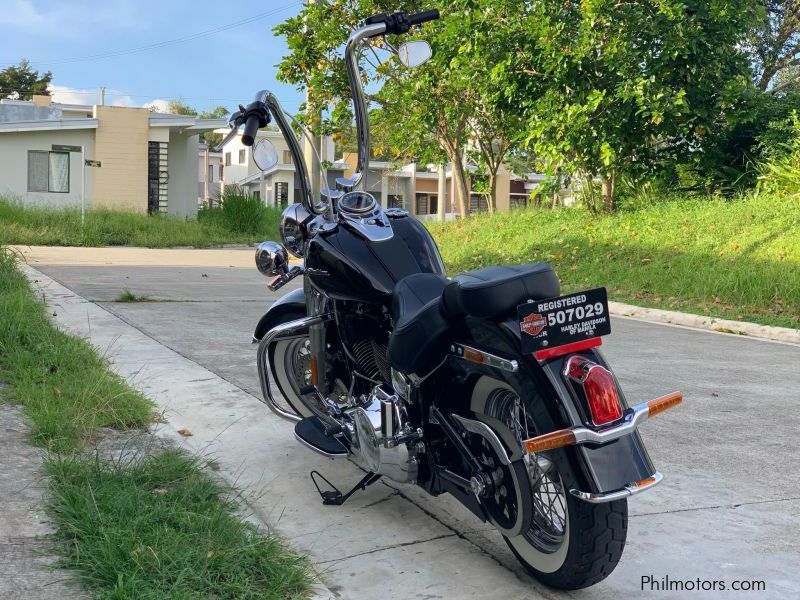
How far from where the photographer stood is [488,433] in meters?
3.00

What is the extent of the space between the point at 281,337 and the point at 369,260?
843 millimetres

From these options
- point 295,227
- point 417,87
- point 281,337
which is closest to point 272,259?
point 295,227

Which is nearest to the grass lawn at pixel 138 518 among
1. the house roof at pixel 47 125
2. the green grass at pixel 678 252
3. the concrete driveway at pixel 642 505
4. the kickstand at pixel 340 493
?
the concrete driveway at pixel 642 505

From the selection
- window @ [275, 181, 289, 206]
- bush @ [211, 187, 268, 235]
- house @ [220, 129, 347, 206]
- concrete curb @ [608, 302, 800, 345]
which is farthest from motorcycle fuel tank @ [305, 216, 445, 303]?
window @ [275, 181, 289, 206]

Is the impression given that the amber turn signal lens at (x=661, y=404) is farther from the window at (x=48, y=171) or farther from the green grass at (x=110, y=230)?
the window at (x=48, y=171)

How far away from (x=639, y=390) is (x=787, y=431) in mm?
1158

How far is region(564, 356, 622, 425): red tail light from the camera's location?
276cm

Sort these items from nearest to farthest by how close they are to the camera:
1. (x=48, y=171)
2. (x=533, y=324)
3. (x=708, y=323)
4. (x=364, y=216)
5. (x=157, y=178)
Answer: (x=533, y=324) → (x=364, y=216) → (x=708, y=323) → (x=48, y=171) → (x=157, y=178)

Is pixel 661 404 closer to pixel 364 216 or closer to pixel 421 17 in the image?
pixel 364 216

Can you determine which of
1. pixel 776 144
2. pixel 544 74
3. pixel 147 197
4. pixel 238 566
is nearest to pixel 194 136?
pixel 147 197

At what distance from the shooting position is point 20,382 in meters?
5.17

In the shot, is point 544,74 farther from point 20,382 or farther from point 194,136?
point 194,136

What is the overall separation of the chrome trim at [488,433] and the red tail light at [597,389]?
1.16 feet

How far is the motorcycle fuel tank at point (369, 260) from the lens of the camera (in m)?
3.59
